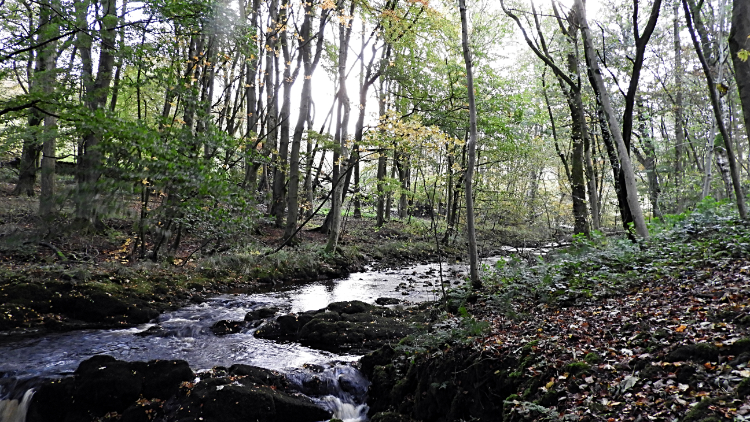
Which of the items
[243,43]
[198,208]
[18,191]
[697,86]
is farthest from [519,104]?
[18,191]

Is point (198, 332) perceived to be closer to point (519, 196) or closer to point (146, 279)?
point (146, 279)

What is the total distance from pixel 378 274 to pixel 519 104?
1004 centimetres

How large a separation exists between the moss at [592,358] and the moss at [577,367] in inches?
3.8

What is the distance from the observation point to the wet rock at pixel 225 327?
831 centimetres

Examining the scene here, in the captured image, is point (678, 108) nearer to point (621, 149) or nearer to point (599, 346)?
point (621, 149)

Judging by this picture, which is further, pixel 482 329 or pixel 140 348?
pixel 140 348

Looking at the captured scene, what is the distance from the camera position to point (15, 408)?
5.31 meters

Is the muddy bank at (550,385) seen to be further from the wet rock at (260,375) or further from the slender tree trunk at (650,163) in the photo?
the slender tree trunk at (650,163)

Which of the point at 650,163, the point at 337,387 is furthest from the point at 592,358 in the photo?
the point at 650,163

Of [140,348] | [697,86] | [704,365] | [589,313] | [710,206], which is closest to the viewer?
[704,365]

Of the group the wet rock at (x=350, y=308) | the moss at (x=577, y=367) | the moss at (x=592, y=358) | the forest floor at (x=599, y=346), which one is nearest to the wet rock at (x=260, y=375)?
the forest floor at (x=599, y=346)

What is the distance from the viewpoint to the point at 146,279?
10539 mm

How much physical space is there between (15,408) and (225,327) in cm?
351

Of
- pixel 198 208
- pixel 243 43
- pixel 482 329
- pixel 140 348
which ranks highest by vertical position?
pixel 243 43
